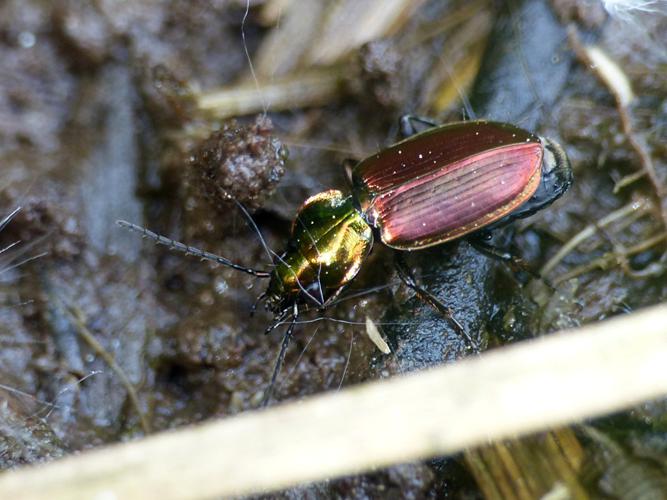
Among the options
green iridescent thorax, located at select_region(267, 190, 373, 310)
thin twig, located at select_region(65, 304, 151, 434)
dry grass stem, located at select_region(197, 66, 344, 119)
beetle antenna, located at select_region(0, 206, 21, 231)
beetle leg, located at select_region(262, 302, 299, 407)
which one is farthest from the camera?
dry grass stem, located at select_region(197, 66, 344, 119)

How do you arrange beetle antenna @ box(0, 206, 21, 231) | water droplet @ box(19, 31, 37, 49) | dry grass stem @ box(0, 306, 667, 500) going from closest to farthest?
1. dry grass stem @ box(0, 306, 667, 500)
2. beetle antenna @ box(0, 206, 21, 231)
3. water droplet @ box(19, 31, 37, 49)

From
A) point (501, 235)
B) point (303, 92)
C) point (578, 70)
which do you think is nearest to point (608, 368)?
point (501, 235)

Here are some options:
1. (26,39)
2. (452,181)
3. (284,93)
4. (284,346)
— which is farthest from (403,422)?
(26,39)

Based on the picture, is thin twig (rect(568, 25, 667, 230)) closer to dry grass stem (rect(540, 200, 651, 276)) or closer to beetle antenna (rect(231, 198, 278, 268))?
dry grass stem (rect(540, 200, 651, 276))

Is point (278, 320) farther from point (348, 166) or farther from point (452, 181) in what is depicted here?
point (452, 181)

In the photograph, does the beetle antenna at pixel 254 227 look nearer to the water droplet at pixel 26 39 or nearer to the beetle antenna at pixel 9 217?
the beetle antenna at pixel 9 217

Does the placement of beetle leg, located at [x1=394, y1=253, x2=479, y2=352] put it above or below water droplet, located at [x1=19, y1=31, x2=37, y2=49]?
below

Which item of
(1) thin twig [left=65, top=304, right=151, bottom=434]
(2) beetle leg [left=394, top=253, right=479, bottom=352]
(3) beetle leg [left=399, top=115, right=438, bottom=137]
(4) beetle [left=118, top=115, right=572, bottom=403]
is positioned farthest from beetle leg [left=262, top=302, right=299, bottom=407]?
(3) beetle leg [left=399, top=115, right=438, bottom=137]
